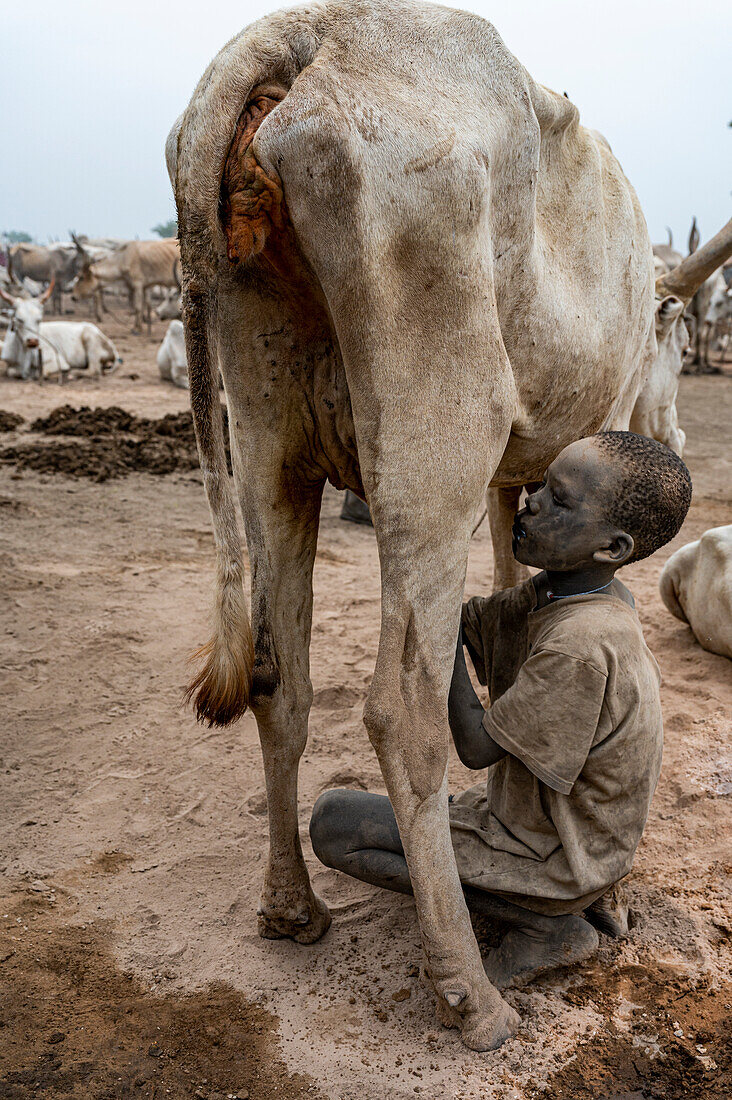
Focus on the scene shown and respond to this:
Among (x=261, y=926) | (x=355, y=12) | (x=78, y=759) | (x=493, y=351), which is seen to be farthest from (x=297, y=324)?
(x=78, y=759)

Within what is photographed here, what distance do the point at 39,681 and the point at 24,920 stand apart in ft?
4.75

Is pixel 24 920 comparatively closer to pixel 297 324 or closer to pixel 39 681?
pixel 39 681

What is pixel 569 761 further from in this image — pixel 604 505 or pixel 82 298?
pixel 82 298

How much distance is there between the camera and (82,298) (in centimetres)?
2523

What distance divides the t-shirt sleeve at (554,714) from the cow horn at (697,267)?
7.10 feet

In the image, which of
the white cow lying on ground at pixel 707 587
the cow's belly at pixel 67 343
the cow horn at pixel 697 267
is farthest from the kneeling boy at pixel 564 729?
the cow's belly at pixel 67 343

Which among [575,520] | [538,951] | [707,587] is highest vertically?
[575,520]

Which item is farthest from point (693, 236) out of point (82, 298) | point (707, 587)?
point (82, 298)

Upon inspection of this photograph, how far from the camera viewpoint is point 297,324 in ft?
6.47

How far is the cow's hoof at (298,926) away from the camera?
7.61ft

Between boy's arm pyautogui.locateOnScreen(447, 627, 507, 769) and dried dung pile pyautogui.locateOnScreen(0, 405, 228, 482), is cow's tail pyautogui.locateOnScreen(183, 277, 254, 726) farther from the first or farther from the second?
dried dung pile pyautogui.locateOnScreen(0, 405, 228, 482)

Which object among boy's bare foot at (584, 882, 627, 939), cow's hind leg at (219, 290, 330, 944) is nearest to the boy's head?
cow's hind leg at (219, 290, 330, 944)

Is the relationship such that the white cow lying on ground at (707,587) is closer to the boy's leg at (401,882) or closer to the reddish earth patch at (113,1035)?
the boy's leg at (401,882)

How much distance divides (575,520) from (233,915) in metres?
1.44
